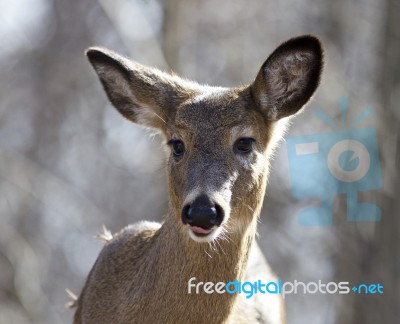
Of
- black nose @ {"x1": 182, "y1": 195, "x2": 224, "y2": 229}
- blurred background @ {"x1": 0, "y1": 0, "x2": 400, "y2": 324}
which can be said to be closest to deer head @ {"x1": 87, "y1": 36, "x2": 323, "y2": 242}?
black nose @ {"x1": 182, "y1": 195, "x2": 224, "y2": 229}

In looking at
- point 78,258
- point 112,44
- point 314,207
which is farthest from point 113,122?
point 314,207

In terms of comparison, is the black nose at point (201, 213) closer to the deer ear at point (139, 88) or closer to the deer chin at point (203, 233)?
the deer chin at point (203, 233)

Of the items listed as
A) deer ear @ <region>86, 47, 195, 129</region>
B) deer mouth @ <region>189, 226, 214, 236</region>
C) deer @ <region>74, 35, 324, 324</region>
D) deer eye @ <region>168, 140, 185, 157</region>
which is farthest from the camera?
deer ear @ <region>86, 47, 195, 129</region>

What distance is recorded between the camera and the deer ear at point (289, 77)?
7031 millimetres

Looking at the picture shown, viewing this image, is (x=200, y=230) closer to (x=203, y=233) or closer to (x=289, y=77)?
(x=203, y=233)

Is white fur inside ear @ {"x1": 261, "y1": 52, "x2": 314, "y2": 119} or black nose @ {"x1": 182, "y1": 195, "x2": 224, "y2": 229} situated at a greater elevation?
white fur inside ear @ {"x1": 261, "y1": 52, "x2": 314, "y2": 119}

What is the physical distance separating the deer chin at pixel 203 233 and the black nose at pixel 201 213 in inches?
2.7

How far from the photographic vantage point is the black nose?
6.13 metres

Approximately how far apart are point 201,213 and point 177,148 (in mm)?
869

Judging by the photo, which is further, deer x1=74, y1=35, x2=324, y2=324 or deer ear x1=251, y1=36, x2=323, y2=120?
deer ear x1=251, y1=36, x2=323, y2=120

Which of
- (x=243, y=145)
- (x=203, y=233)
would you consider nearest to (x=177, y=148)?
(x=243, y=145)

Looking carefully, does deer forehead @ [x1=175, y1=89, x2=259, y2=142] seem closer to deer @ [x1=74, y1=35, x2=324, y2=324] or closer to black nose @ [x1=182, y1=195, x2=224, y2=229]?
deer @ [x1=74, y1=35, x2=324, y2=324]

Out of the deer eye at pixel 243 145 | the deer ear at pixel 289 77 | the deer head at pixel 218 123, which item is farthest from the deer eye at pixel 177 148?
the deer ear at pixel 289 77

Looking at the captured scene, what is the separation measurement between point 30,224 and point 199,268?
18.8 m
